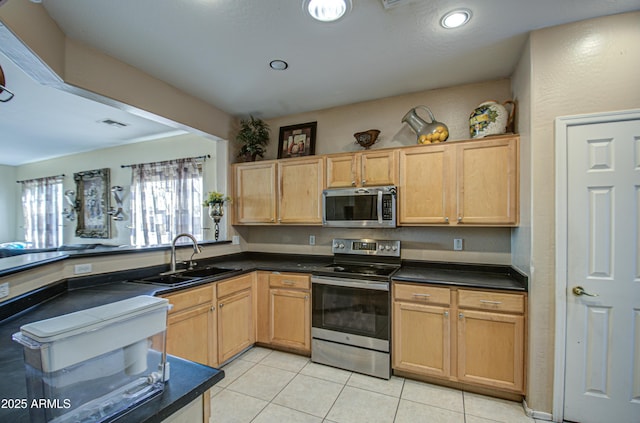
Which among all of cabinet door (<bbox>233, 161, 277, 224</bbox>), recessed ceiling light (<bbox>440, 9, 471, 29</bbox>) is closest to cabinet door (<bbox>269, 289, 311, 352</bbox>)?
cabinet door (<bbox>233, 161, 277, 224</bbox>)

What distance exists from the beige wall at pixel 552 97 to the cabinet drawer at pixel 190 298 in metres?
2.52

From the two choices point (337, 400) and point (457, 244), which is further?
point (457, 244)

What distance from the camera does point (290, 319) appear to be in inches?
114

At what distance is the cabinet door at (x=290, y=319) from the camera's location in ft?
9.32

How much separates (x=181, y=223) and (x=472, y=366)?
4.05m

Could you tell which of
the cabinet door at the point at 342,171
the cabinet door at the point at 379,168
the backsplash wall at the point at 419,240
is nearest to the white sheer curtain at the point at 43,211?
the backsplash wall at the point at 419,240

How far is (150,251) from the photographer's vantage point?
268cm

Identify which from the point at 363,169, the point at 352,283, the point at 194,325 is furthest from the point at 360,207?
the point at 194,325

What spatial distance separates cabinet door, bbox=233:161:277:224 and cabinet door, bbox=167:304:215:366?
126 cm

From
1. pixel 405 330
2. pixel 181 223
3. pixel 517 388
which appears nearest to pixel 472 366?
pixel 517 388

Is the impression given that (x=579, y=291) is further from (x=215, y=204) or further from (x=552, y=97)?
(x=215, y=204)

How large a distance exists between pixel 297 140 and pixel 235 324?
2159mm

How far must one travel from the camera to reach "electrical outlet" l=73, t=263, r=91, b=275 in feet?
7.02

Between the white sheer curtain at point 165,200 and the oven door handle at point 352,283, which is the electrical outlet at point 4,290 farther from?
the white sheer curtain at point 165,200
